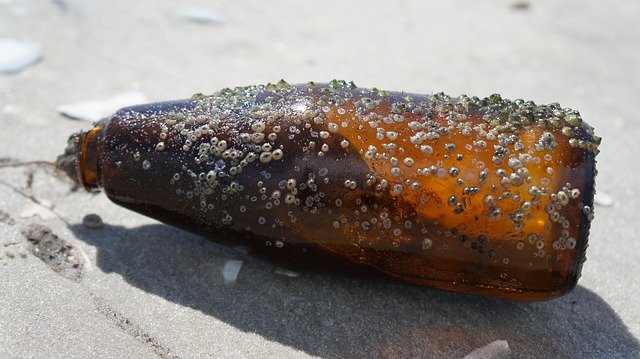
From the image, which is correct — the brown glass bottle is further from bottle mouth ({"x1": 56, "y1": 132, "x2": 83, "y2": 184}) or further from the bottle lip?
bottle mouth ({"x1": 56, "y1": 132, "x2": 83, "y2": 184})

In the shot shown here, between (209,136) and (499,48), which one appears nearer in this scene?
(209,136)

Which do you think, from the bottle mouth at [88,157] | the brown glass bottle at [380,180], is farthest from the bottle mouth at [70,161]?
the brown glass bottle at [380,180]

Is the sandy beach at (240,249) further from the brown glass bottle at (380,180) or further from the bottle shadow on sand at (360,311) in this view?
the brown glass bottle at (380,180)

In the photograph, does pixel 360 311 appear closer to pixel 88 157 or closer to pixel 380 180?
pixel 380 180

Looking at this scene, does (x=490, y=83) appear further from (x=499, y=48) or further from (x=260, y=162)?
(x=260, y=162)

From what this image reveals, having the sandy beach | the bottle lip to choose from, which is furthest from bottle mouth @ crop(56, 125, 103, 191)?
the sandy beach

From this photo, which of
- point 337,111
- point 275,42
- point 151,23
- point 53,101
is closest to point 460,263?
point 337,111
